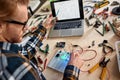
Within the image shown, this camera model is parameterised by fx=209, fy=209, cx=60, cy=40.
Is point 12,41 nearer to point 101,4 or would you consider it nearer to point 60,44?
point 60,44

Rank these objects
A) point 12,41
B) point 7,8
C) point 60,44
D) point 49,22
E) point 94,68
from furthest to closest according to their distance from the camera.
→ point 49,22 → point 60,44 → point 94,68 → point 12,41 → point 7,8

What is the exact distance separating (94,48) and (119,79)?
30cm

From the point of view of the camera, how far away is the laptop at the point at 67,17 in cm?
152

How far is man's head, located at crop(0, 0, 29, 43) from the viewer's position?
2.13 ft

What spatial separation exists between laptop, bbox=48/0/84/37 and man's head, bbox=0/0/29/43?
29.3 inches

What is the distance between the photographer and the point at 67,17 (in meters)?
1.63

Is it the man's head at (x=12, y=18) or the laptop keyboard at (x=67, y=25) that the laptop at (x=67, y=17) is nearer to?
the laptop keyboard at (x=67, y=25)

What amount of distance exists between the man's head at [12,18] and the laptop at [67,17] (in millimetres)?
744

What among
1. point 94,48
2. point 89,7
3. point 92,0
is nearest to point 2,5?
point 94,48

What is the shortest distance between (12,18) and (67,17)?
3.15ft

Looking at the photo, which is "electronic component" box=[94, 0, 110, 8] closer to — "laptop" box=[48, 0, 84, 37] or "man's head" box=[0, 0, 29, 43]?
"laptop" box=[48, 0, 84, 37]

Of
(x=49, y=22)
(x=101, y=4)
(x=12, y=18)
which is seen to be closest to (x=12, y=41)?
(x=12, y=18)

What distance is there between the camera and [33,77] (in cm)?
73

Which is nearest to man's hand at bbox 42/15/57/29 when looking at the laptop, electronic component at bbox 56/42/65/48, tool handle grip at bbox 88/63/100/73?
the laptop
